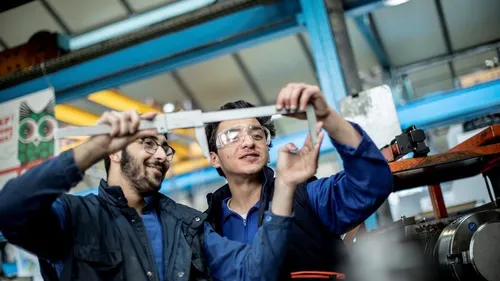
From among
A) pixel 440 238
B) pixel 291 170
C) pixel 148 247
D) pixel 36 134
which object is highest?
pixel 36 134

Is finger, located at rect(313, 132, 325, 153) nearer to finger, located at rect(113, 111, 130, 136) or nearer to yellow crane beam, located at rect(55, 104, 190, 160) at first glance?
finger, located at rect(113, 111, 130, 136)

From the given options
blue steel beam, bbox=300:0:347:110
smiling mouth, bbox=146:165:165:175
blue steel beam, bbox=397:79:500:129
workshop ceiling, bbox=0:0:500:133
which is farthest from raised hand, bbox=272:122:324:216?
workshop ceiling, bbox=0:0:500:133

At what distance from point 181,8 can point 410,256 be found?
2.20 m

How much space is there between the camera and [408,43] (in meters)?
3.93

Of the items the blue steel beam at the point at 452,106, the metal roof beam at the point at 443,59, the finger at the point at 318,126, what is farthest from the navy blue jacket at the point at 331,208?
the metal roof beam at the point at 443,59

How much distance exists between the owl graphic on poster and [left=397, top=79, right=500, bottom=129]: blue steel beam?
226cm

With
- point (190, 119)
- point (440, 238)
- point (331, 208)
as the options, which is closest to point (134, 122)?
point (190, 119)

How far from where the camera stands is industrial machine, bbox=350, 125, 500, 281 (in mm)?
1284

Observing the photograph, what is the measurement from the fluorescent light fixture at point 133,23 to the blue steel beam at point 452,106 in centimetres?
146

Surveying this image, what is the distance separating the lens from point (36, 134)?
2891 millimetres

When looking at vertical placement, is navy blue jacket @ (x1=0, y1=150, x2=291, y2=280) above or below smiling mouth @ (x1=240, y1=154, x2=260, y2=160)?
below

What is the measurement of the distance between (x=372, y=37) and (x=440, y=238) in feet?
9.02

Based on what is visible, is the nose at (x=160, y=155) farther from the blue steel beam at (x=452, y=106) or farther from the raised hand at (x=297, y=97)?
the blue steel beam at (x=452, y=106)

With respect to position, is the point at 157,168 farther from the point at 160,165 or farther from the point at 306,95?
the point at 306,95
